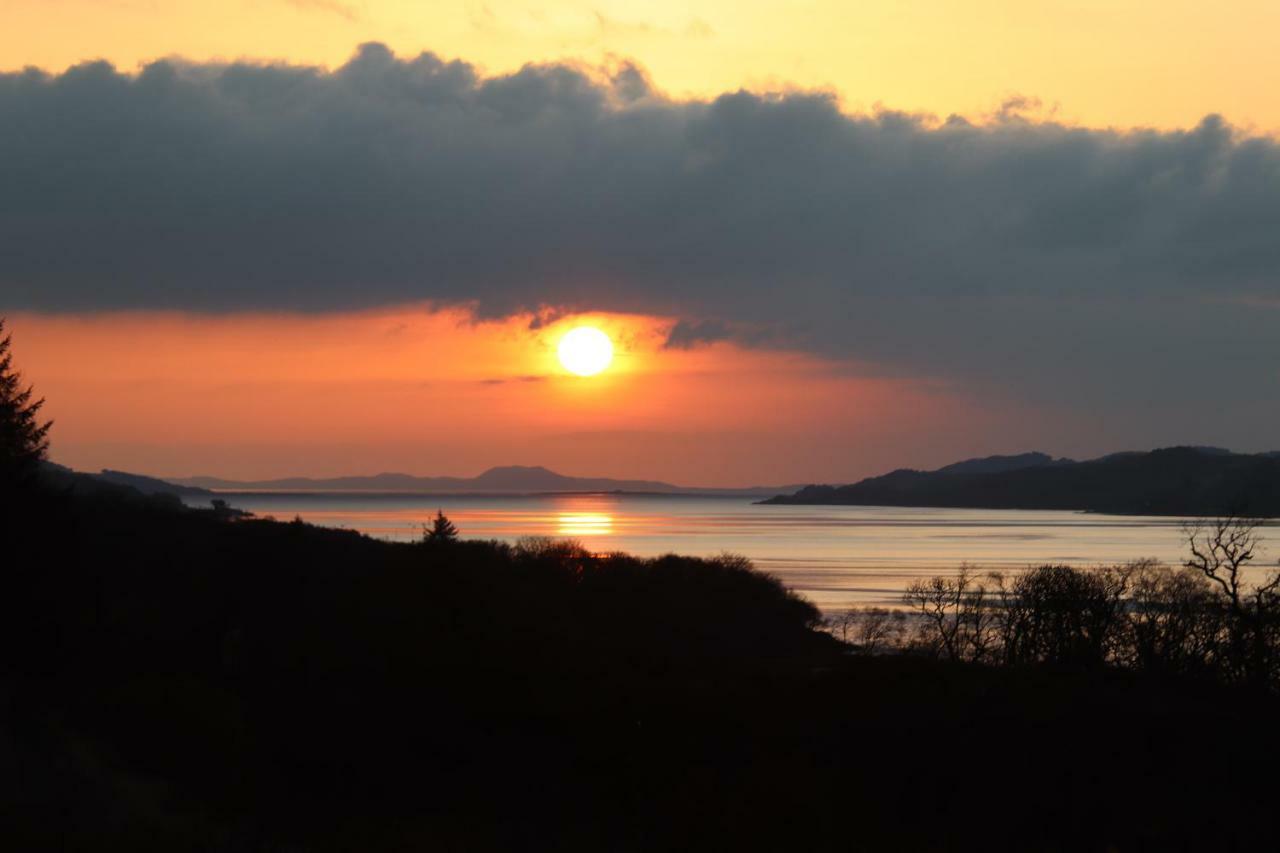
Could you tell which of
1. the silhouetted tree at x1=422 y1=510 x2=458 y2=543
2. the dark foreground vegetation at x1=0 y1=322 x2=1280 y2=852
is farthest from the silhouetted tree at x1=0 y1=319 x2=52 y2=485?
the silhouetted tree at x1=422 y1=510 x2=458 y2=543

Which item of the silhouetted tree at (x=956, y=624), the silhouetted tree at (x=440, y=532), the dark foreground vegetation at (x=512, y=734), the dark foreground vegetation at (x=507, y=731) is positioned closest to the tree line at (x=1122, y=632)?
the silhouetted tree at (x=956, y=624)

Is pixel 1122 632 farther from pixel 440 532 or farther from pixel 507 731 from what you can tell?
pixel 440 532

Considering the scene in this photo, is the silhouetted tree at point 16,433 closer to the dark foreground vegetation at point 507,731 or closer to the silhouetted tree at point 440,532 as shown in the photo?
the dark foreground vegetation at point 507,731

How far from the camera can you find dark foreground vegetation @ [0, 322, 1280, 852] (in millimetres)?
33594

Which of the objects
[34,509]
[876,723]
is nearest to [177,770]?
[34,509]

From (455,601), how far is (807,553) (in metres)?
134

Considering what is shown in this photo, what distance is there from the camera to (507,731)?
48.4m

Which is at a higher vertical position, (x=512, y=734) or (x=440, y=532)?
(x=440, y=532)

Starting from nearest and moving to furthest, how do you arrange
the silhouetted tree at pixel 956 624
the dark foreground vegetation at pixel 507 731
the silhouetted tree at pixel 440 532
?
1. the dark foreground vegetation at pixel 507 731
2. the silhouetted tree at pixel 956 624
3. the silhouetted tree at pixel 440 532

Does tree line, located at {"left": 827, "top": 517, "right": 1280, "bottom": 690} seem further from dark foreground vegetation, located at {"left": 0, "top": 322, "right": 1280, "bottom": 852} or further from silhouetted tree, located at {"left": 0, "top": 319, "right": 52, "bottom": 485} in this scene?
silhouetted tree, located at {"left": 0, "top": 319, "right": 52, "bottom": 485}

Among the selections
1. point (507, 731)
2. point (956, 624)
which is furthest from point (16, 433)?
point (956, 624)

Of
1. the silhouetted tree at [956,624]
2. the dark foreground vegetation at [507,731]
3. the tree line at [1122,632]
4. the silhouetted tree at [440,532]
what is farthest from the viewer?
the silhouetted tree at [440,532]

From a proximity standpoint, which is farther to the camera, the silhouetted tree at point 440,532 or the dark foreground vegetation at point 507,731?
the silhouetted tree at point 440,532

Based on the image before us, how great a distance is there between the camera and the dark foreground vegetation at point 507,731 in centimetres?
3359
